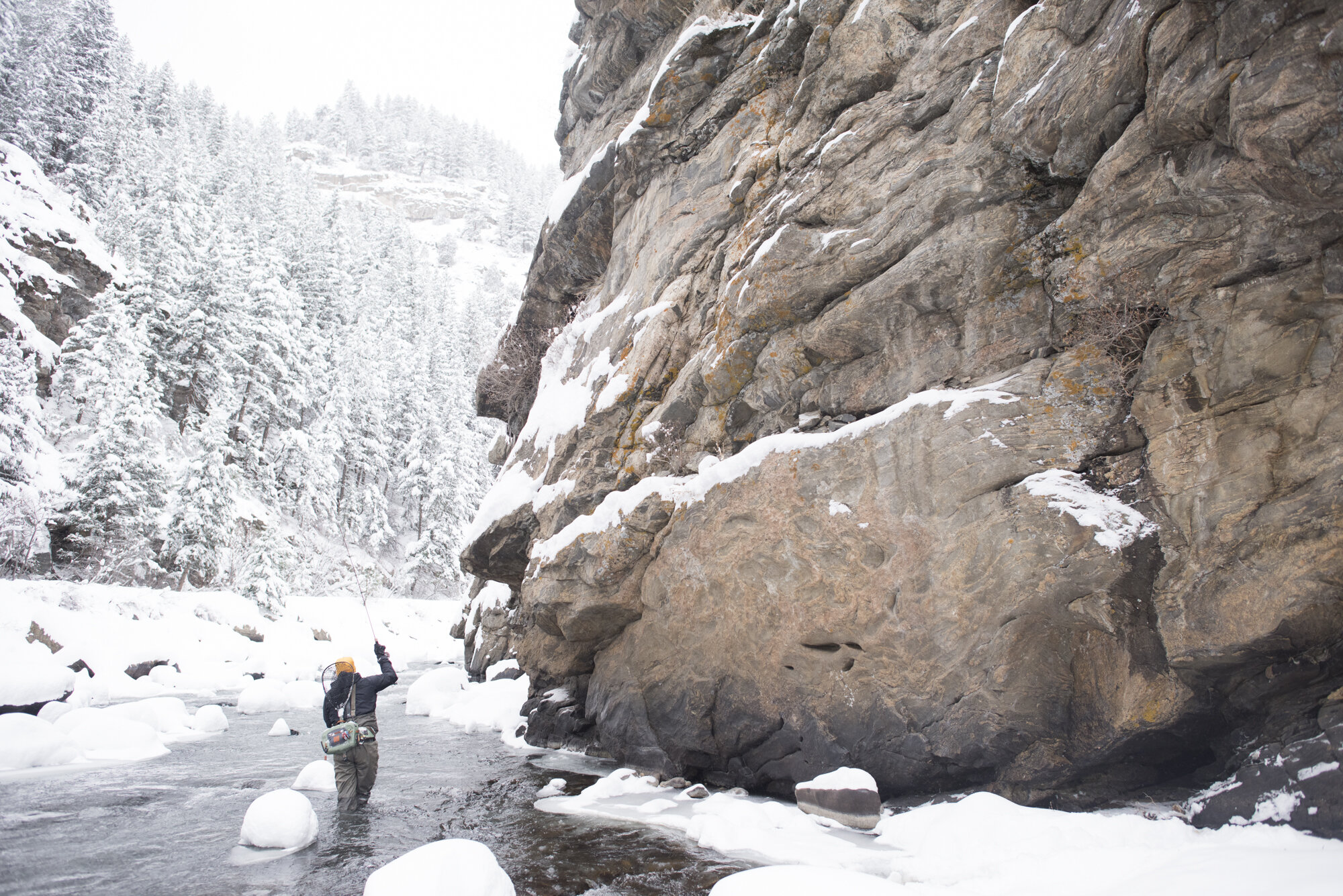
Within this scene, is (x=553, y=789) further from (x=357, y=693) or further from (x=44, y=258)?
(x=44, y=258)

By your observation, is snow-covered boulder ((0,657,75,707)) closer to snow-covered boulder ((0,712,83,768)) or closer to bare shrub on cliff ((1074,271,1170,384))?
snow-covered boulder ((0,712,83,768))

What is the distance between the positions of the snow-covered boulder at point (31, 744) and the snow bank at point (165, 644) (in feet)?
5.83

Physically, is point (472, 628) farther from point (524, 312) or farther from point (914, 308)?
point (914, 308)

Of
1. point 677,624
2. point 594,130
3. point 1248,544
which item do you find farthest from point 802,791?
point 594,130

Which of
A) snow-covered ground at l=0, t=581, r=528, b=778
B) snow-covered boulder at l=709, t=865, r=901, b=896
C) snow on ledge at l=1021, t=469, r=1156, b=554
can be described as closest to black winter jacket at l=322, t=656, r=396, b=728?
snow-covered ground at l=0, t=581, r=528, b=778

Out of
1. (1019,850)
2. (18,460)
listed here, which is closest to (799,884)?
(1019,850)

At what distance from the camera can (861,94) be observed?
9078 mm

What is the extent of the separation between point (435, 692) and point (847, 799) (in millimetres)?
13108

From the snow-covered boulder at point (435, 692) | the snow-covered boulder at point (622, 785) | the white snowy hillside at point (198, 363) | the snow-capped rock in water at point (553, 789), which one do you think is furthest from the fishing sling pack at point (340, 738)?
the white snowy hillside at point (198, 363)

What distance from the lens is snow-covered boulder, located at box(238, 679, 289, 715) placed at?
1537 cm

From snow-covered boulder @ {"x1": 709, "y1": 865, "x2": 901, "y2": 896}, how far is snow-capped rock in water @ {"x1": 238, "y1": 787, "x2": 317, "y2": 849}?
4869 millimetres

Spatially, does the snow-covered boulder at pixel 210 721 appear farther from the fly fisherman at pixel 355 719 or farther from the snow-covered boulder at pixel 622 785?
the snow-covered boulder at pixel 622 785

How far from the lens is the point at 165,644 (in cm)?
1919

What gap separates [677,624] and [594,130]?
44.3 ft
